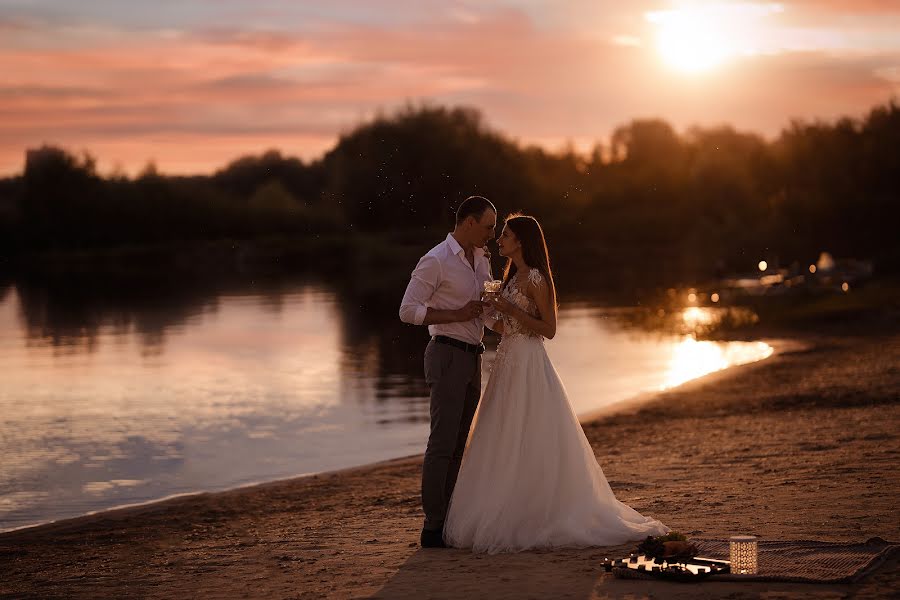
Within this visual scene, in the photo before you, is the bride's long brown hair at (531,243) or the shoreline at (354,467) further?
the shoreline at (354,467)

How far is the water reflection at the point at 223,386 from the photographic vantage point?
14.6 metres

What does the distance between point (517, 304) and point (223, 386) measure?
15.7 meters

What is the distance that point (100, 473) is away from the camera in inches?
563

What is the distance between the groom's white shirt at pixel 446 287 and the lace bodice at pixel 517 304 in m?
0.18

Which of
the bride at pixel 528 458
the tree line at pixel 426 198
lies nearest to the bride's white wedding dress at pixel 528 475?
the bride at pixel 528 458

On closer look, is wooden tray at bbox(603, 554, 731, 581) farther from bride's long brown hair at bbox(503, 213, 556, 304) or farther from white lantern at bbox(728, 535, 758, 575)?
bride's long brown hair at bbox(503, 213, 556, 304)

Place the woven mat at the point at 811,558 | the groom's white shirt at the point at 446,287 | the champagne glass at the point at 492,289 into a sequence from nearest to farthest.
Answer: the woven mat at the point at 811,558, the champagne glass at the point at 492,289, the groom's white shirt at the point at 446,287

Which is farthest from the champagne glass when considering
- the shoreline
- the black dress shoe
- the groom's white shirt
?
the shoreline

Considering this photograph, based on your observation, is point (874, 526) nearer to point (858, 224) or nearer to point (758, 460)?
point (758, 460)

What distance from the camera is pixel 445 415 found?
776 cm

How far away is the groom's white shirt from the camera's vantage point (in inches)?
301

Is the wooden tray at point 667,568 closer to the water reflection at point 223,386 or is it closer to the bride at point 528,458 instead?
the bride at point 528,458

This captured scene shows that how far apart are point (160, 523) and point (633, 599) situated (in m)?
6.10

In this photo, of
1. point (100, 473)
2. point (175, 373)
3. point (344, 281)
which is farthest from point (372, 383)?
point (344, 281)
